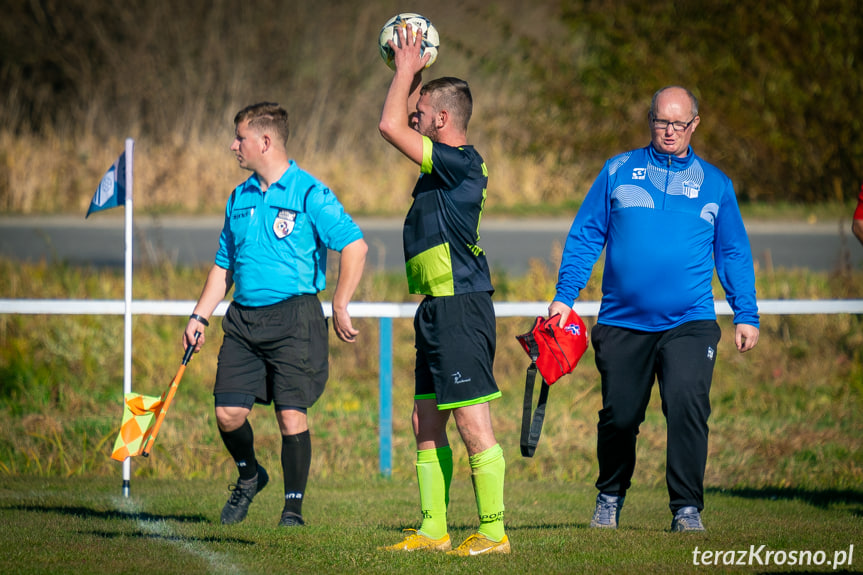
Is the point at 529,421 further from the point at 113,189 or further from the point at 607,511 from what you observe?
the point at 113,189

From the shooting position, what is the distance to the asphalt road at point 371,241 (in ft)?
42.0

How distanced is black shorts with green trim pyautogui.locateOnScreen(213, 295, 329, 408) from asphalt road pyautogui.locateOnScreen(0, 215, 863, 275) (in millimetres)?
5665

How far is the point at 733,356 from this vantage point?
10.1 m

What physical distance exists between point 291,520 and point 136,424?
0.92 meters

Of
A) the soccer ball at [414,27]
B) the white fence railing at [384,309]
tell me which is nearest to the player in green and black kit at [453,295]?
the soccer ball at [414,27]

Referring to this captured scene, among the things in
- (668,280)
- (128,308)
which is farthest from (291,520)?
(668,280)

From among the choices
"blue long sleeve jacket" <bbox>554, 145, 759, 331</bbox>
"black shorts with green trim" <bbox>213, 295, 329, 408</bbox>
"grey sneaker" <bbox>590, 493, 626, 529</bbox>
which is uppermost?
"blue long sleeve jacket" <bbox>554, 145, 759, 331</bbox>

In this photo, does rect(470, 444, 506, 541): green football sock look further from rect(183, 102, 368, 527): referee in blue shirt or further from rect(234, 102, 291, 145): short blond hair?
rect(234, 102, 291, 145): short blond hair

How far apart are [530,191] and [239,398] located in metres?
15.0

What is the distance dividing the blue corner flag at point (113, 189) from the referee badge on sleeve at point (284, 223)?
1.71 metres

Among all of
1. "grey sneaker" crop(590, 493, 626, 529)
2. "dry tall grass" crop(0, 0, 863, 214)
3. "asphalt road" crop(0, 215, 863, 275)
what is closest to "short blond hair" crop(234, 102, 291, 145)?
"grey sneaker" crop(590, 493, 626, 529)

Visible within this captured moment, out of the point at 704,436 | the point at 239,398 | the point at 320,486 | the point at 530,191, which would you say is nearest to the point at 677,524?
the point at 704,436

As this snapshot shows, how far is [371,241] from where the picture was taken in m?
14.5

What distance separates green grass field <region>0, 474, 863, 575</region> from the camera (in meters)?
4.52
